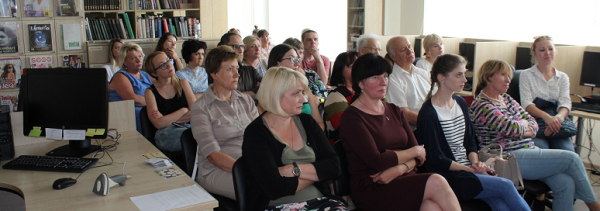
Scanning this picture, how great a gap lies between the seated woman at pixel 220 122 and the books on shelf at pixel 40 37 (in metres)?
3.62

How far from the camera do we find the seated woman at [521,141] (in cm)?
291

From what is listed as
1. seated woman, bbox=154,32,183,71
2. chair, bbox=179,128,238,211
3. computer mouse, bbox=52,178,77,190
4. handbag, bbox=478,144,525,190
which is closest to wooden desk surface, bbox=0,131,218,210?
computer mouse, bbox=52,178,77,190

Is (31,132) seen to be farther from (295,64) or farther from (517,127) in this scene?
(517,127)

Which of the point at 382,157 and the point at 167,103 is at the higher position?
the point at 167,103

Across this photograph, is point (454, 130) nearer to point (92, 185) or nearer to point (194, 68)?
point (92, 185)

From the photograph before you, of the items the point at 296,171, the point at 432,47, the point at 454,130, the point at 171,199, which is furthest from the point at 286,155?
the point at 432,47

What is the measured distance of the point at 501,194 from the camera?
97.0 inches

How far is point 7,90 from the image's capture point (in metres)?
Answer: 5.56

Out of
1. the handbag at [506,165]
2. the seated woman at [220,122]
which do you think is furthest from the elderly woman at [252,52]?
the handbag at [506,165]

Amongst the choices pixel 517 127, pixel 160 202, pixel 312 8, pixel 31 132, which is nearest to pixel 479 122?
pixel 517 127

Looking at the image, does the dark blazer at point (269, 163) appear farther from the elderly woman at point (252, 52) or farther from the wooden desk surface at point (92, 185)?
the elderly woman at point (252, 52)

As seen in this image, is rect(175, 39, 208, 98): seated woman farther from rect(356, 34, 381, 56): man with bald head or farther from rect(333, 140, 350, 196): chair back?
rect(333, 140, 350, 196): chair back

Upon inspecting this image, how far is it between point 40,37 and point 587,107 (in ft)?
18.4

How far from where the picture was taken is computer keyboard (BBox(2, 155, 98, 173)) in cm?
230
